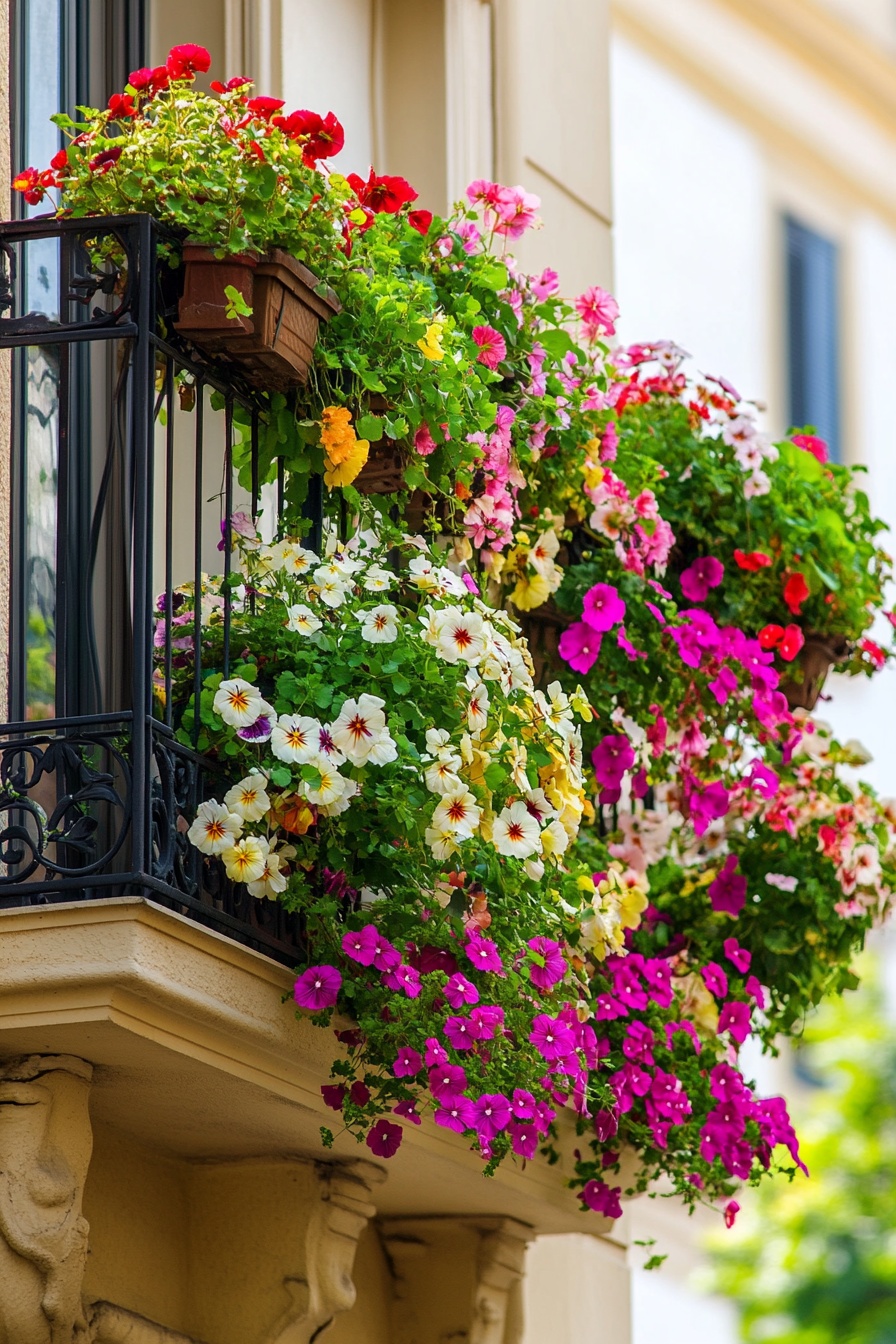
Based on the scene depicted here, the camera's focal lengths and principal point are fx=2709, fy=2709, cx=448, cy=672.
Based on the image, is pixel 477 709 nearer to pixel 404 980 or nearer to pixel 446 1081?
pixel 404 980

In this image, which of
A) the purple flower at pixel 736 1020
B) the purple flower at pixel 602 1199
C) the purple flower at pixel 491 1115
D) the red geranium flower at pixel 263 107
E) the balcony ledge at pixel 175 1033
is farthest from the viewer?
the purple flower at pixel 736 1020

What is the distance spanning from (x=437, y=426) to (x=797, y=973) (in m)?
1.76

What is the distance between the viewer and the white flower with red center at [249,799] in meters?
4.67

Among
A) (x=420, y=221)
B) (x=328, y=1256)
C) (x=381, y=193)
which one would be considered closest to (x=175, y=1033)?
(x=328, y=1256)

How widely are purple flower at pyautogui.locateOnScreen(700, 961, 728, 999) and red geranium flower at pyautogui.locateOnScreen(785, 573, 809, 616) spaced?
35.3 inches

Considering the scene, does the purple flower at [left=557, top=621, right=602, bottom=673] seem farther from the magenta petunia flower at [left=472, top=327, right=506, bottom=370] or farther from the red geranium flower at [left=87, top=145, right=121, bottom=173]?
the red geranium flower at [left=87, top=145, right=121, bottom=173]

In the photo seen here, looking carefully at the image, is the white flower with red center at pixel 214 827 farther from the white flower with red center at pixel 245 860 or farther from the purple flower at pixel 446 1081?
the purple flower at pixel 446 1081

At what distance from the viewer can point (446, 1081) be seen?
470cm

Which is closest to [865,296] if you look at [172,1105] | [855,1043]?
[855,1043]

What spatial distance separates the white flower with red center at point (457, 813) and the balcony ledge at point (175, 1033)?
383 millimetres

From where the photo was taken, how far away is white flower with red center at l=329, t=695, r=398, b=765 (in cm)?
474

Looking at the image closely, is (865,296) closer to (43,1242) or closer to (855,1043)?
(855,1043)

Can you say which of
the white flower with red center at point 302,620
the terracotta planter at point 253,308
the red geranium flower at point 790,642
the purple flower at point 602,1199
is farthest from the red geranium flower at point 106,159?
the purple flower at point 602,1199

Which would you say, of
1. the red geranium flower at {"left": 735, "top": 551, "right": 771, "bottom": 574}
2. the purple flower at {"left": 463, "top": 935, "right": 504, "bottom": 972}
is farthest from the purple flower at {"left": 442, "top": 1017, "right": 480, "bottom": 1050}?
the red geranium flower at {"left": 735, "top": 551, "right": 771, "bottom": 574}
